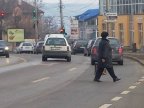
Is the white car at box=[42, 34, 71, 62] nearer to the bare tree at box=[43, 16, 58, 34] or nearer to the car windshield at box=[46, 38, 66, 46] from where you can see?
the car windshield at box=[46, 38, 66, 46]

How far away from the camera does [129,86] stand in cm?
1919

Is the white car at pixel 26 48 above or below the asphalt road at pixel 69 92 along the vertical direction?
below

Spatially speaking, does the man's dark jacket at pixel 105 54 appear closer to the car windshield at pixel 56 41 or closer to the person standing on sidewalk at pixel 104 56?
the person standing on sidewalk at pixel 104 56

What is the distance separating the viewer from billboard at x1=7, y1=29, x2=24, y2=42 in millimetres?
106363

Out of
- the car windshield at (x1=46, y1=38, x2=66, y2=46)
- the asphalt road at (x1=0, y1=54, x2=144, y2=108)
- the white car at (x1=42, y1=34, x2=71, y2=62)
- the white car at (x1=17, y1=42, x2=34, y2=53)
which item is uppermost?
the car windshield at (x1=46, y1=38, x2=66, y2=46)

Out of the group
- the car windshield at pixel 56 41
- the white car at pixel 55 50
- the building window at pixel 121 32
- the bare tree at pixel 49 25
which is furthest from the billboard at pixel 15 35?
the white car at pixel 55 50

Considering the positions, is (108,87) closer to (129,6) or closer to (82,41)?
(82,41)

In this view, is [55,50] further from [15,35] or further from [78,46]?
[15,35]

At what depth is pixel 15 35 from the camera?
108m

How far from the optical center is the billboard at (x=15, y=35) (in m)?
106

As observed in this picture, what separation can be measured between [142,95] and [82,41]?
47.4 meters

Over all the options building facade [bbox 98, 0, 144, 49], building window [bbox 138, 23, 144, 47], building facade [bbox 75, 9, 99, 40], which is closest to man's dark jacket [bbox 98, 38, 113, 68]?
building facade [bbox 98, 0, 144, 49]

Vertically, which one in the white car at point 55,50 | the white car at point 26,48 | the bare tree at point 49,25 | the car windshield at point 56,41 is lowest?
the white car at point 26,48

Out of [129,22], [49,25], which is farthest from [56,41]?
[49,25]
